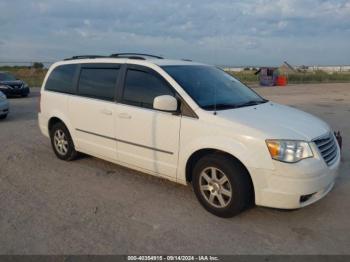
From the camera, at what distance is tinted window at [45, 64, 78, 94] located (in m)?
5.99

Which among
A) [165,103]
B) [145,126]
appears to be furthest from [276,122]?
[145,126]

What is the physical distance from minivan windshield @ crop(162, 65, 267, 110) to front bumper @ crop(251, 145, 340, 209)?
3.50 feet

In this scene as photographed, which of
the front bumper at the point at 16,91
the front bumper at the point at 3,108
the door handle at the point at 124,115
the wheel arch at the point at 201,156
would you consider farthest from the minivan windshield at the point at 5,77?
the wheel arch at the point at 201,156

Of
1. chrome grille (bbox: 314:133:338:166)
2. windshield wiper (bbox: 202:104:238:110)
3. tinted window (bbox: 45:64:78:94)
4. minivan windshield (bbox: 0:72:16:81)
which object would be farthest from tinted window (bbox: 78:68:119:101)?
minivan windshield (bbox: 0:72:16:81)

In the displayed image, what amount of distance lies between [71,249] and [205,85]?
2.58 metres

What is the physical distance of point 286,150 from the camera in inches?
146

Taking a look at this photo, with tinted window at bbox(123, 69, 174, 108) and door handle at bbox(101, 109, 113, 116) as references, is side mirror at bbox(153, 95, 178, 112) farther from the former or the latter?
door handle at bbox(101, 109, 113, 116)

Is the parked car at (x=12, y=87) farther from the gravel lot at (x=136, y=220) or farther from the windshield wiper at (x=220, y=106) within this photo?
the windshield wiper at (x=220, y=106)

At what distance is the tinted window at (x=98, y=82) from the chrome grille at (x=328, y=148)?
9.18 feet

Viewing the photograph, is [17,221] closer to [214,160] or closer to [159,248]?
[159,248]

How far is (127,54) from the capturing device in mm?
5609

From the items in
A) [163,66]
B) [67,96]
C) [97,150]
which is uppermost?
[163,66]

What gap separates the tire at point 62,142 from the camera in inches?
239

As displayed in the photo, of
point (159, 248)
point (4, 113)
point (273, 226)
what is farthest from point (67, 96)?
point (4, 113)
